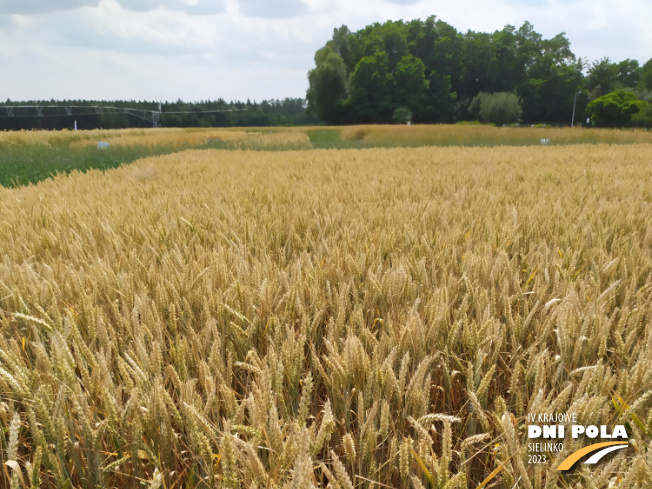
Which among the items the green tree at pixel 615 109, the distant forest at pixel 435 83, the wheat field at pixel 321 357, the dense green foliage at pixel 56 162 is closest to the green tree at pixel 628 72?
the distant forest at pixel 435 83

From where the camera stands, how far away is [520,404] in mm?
821

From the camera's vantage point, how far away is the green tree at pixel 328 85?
54281mm

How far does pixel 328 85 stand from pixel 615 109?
1376 inches

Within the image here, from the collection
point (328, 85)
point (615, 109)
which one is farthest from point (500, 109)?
point (328, 85)

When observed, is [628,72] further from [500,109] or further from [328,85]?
[328,85]

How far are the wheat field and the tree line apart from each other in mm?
49673

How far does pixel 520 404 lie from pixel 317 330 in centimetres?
56

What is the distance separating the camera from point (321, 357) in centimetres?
111

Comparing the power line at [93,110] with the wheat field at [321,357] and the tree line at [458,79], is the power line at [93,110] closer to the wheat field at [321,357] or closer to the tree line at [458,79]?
the tree line at [458,79]

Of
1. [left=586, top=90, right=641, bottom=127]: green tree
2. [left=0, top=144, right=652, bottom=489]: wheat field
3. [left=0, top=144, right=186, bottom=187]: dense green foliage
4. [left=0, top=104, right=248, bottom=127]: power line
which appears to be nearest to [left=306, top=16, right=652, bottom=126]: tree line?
[left=586, top=90, right=641, bottom=127]: green tree

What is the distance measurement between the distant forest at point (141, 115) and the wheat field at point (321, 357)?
65054 mm

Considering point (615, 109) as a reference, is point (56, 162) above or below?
below

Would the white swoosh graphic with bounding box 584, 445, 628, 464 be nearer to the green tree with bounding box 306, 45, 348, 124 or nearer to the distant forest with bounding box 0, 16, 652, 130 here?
the distant forest with bounding box 0, 16, 652, 130

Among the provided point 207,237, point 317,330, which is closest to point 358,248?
point 317,330
